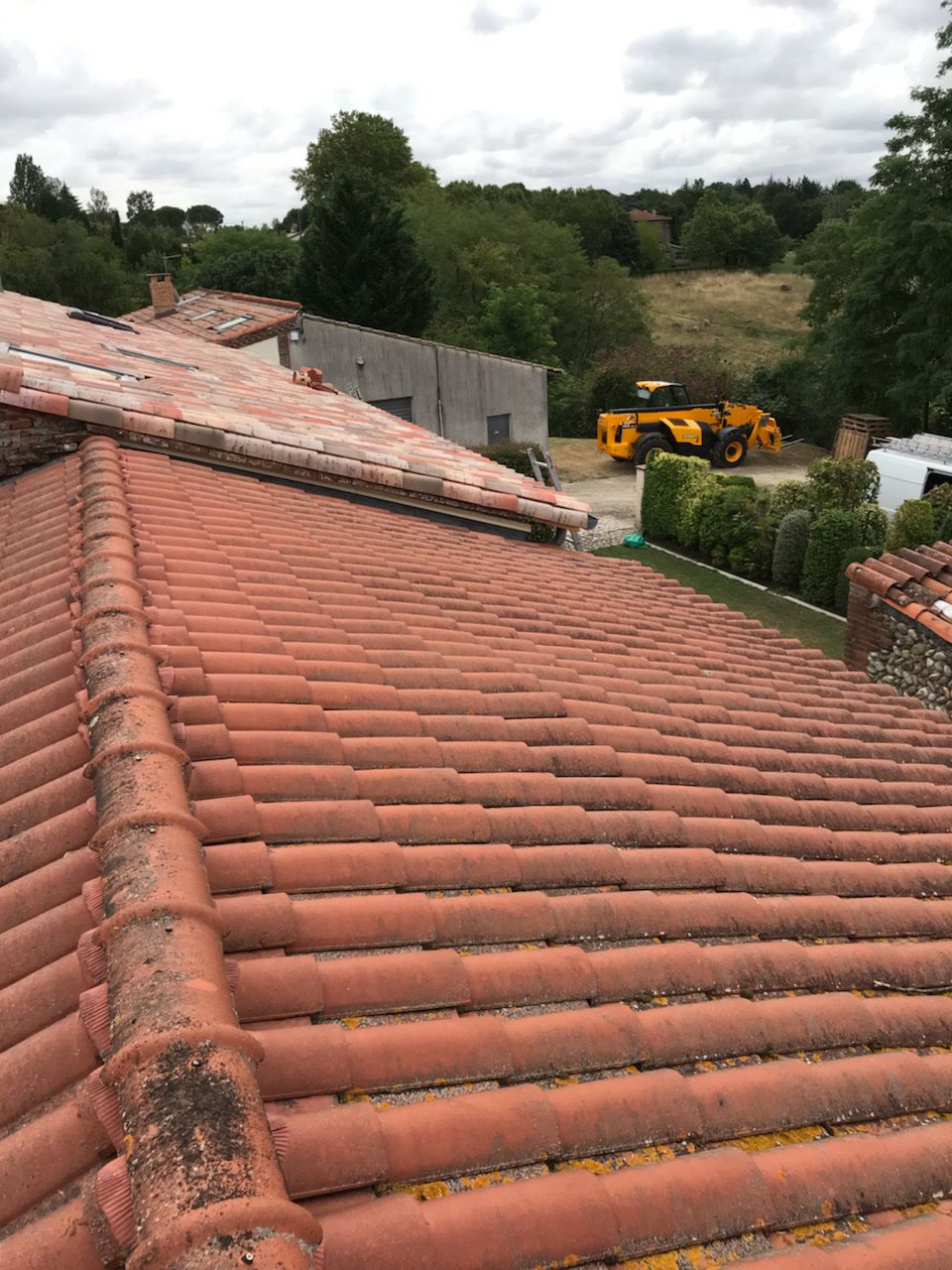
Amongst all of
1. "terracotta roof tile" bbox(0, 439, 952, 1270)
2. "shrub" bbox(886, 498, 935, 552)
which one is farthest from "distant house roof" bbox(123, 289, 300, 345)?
"terracotta roof tile" bbox(0, 439, 952, 1270)

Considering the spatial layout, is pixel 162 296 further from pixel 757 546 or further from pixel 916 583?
pixel 916 583

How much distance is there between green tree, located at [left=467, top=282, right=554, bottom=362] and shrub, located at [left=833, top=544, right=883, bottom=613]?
2246 cm

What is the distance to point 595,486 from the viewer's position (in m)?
28.3

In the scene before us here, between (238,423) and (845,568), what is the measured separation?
1426 centimetres

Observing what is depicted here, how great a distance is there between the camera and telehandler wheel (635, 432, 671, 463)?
91.0 feet

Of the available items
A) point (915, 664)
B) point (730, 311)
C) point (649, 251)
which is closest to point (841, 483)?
point (915, 664)

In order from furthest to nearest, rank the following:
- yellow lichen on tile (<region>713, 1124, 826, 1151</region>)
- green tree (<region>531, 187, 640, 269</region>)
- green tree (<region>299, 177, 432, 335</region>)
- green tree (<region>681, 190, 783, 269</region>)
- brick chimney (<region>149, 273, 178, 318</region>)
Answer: green tree (<region>681, 190, 783, 269</region>) < green tree (<region>531, 187, 640, 269</region>) < green tree (<region>299, 177, 432, 335</region>) < brick chimney (<region>149, 273, 178, 318</region>) < yellow lichen on tile (<region>713, 1124, 826, 1151</region>)

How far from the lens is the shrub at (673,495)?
21719mm

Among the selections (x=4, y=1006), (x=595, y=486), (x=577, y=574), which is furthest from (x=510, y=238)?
(x=4, y=1006)

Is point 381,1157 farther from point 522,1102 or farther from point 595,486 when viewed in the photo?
point 595,486

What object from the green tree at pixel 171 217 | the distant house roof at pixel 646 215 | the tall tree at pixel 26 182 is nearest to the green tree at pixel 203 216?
the green tree at pixel 171 217

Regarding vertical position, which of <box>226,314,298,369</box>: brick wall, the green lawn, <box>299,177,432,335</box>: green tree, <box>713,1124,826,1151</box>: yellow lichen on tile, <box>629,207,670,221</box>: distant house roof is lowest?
the green lawn

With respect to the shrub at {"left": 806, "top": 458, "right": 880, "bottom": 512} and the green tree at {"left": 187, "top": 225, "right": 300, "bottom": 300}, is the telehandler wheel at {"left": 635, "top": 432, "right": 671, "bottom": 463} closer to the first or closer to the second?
the shrub at {"left": 806, "top": 458, "right": 880, "bottom": 512}

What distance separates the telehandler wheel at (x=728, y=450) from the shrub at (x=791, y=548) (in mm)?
9595
